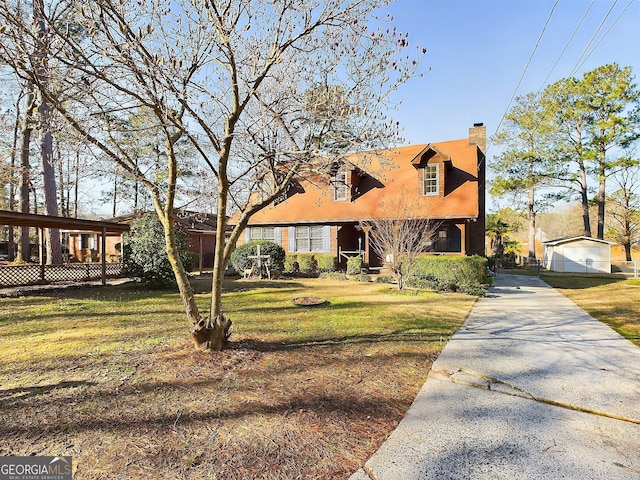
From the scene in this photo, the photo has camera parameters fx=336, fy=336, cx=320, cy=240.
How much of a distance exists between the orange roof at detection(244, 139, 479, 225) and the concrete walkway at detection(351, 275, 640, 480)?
954cm

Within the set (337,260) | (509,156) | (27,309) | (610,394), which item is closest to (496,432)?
(610,394)

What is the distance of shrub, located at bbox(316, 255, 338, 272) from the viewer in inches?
669

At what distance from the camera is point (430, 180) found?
54.0 ft

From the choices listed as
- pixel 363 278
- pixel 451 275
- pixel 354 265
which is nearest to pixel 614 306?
pixel 451 275

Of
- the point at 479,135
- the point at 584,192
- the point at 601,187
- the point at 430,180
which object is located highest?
the point at 479,135

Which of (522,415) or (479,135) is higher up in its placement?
(479,135)

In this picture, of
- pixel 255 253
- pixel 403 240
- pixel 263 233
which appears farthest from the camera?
pixel 263 233

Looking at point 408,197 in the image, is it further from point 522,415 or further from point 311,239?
point 522,415

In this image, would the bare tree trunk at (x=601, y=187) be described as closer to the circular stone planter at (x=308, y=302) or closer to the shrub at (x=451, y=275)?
the shrub at (x=451, y=275)

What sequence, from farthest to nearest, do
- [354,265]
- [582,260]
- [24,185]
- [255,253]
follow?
[582,260], [24,185], [255,253], [354,265]

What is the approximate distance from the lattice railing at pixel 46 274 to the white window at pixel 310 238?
8951mm

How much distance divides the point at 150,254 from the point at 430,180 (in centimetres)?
1271

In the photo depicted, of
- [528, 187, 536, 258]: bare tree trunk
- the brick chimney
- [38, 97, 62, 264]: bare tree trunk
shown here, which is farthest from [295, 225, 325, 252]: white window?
[528, 187, 536, 258]: bare tree trunk

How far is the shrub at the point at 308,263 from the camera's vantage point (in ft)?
57.8
